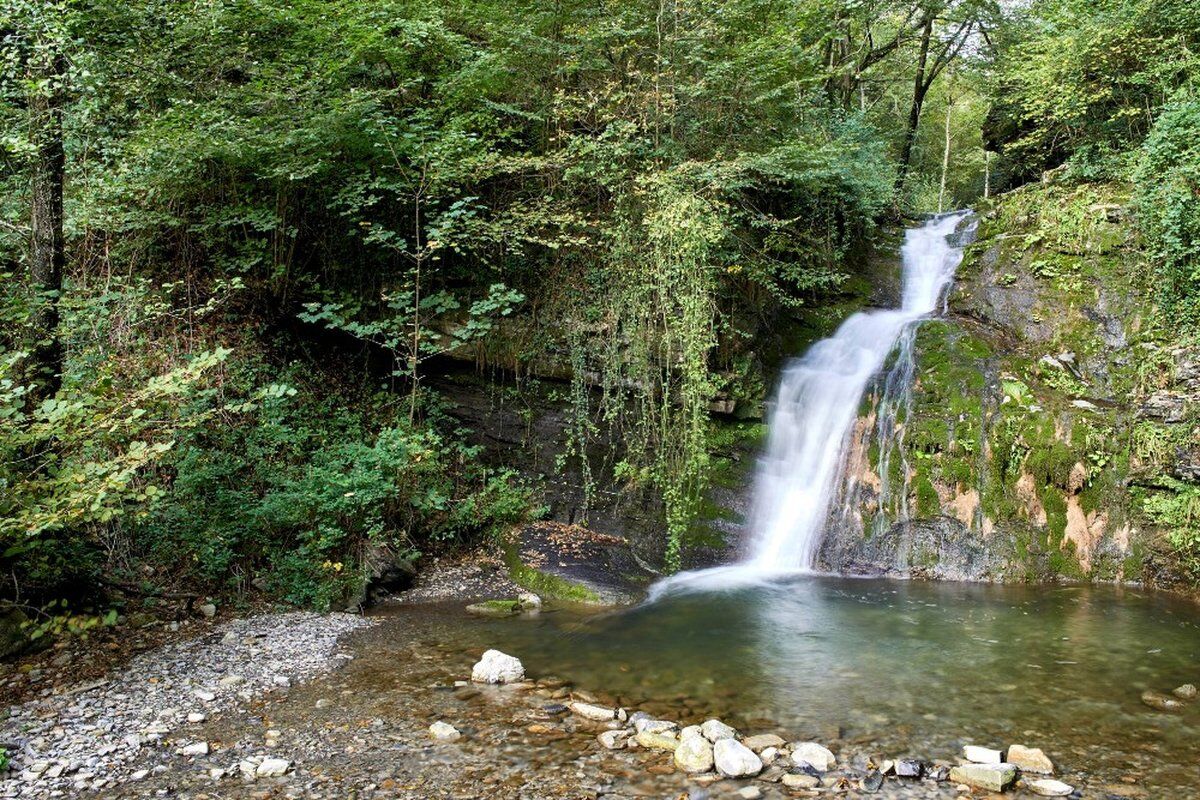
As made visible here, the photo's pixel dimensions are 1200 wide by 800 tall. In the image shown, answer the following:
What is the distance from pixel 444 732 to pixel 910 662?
11.0 ft

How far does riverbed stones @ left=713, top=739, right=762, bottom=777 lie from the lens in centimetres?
347

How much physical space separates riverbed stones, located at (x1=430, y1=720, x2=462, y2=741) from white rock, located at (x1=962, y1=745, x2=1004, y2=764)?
2.70m

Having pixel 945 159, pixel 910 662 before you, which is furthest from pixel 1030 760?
Answer: pixel 945 159

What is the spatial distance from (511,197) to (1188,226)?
7.83 metres

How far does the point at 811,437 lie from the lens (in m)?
8.88

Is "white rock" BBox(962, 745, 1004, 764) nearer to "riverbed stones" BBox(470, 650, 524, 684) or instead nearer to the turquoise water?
the turquoise water

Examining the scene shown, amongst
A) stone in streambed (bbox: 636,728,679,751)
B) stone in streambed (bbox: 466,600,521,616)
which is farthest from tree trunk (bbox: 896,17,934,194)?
stone in streambed (bbox: 636,728,679,751)

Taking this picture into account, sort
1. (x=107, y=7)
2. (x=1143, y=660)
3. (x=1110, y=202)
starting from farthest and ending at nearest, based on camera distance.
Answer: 1. (x=1110, y=202)
2. (x=107, y=7)
3. (x=1143, y=660)

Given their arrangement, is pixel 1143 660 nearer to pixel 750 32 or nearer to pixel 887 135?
pixel 750 32

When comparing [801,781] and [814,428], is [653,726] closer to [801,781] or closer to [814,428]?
[801,781]

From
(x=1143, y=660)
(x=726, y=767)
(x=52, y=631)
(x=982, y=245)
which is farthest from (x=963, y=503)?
(x=52, y=631)

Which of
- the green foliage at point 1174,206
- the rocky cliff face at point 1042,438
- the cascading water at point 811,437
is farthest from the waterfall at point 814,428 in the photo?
the green foliage at point 1174,206

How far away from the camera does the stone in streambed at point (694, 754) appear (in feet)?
11.5

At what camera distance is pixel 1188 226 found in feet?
25.7
